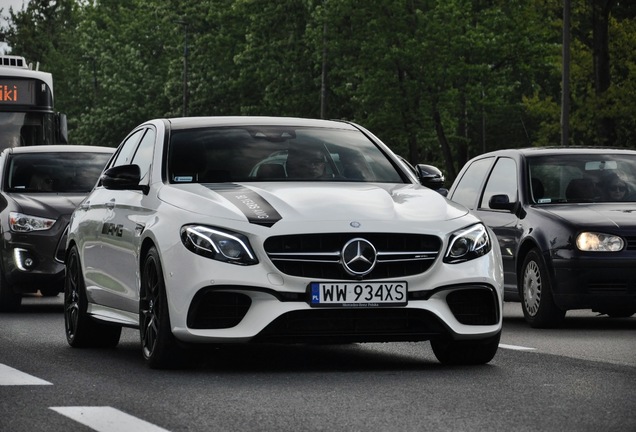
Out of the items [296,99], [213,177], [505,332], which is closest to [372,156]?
[213,177]

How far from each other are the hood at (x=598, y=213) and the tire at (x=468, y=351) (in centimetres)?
425

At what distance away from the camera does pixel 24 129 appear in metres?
26.0

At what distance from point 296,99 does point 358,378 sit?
2082 inches

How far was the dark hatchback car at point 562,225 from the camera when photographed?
45.1 ft

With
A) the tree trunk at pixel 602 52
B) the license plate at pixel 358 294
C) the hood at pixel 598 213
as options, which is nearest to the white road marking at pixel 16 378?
the license plate at pixel 358 294

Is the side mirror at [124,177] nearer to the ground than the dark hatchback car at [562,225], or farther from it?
farther from it

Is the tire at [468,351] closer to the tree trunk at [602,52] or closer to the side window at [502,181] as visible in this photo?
the side window at [502,181]

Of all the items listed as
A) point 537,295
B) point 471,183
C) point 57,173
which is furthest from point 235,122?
point 57,173

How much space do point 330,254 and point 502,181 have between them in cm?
670

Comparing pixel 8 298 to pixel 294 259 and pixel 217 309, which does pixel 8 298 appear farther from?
pixel 294 259

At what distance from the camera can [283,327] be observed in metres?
9.00

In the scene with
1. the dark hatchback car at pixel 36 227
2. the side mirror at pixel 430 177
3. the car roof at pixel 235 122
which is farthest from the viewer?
the dark hatchback car at pixel 36 227

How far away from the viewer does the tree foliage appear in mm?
42906

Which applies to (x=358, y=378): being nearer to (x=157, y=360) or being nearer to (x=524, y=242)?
(x=157, y=360)
